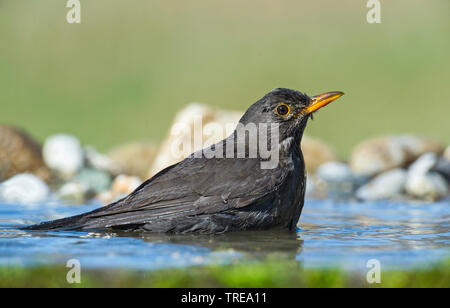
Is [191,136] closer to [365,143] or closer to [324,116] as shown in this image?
[365,143]

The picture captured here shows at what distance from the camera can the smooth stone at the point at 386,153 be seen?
10.6 m

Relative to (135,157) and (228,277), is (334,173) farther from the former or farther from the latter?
(228,277)

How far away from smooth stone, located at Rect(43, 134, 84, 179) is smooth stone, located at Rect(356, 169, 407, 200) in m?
4.28

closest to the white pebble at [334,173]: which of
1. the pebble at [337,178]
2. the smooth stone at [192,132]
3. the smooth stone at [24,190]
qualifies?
the pebble at [337,178]

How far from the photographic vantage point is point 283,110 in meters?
5.99

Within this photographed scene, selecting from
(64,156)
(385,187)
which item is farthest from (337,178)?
(64,156)

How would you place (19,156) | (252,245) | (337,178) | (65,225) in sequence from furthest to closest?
1. (19,156)
2. (337,178)
3. (65,225)
4. (252,245)

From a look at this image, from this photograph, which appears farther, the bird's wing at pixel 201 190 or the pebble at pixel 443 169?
the pebble at pixel 443 169

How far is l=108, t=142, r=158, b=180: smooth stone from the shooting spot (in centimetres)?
1109

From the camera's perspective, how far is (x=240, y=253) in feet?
14.5

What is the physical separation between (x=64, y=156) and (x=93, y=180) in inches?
31.9

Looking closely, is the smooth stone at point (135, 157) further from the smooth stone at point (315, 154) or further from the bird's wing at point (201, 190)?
the bird's wing at point (201, 190)

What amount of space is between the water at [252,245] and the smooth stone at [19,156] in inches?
141

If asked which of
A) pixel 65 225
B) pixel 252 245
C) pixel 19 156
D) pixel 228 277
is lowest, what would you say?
pixel 228 277
